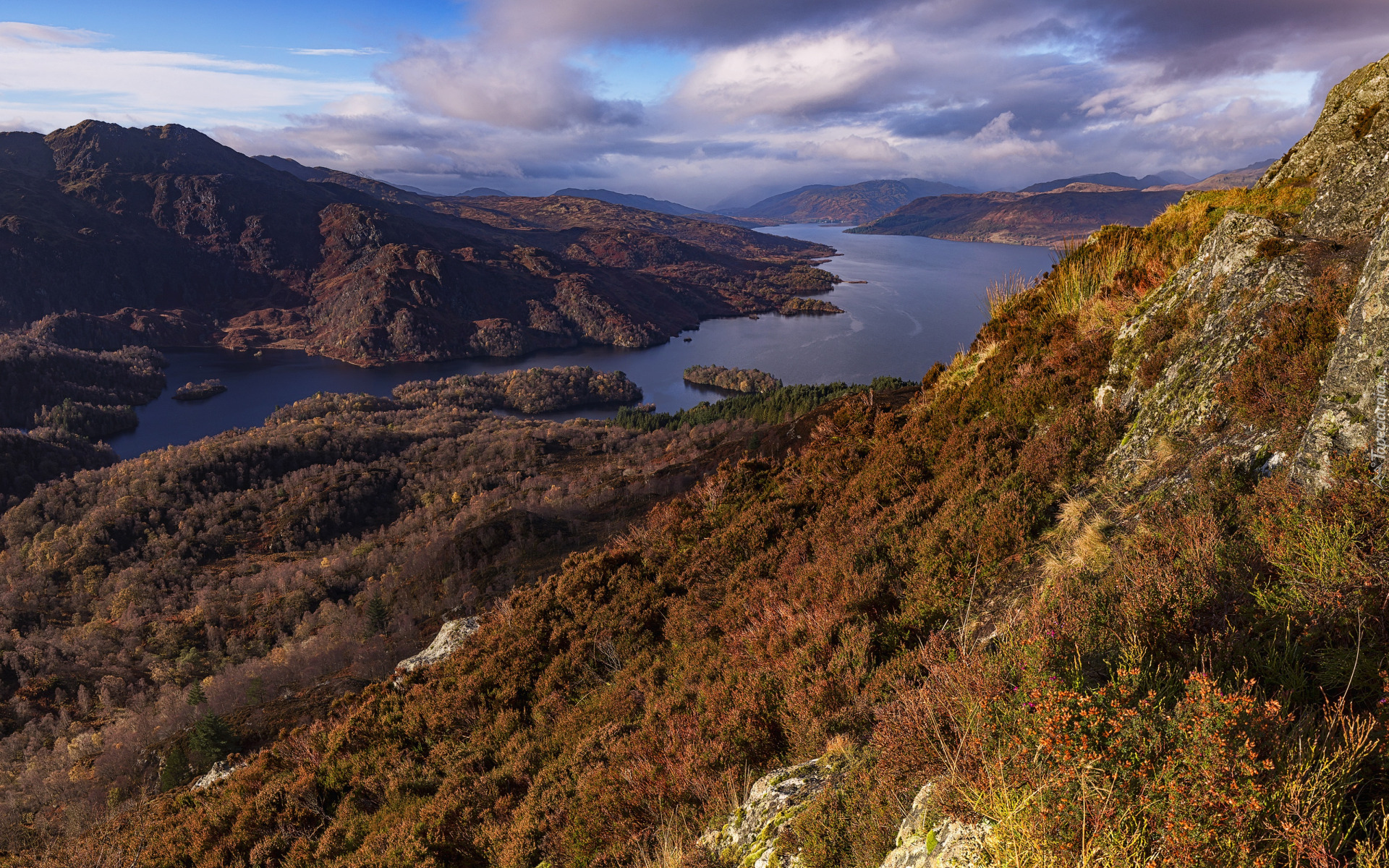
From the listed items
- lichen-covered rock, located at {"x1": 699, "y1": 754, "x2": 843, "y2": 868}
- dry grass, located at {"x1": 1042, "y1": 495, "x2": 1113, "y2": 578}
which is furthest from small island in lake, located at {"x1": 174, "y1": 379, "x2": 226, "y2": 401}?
dry grass, located at {"x1": 1042, "y1": 495, "x2": 1113, "y2": 578}

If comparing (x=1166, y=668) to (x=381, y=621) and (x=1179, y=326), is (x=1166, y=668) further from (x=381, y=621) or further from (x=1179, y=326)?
(x=381, y=621)

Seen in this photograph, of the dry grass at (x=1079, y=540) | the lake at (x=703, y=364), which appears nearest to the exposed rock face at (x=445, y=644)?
the dry grass at (x=1079, y=540)

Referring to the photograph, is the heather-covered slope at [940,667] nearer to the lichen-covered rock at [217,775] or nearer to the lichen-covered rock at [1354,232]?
the lichen-covered rock at [1354,232]

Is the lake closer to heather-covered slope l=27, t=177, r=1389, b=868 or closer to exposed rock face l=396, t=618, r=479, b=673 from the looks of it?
heather-covered slope l=27, t=177, r=1389, b=868

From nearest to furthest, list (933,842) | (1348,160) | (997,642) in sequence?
(933,842)
(997,642)
(1348,160)

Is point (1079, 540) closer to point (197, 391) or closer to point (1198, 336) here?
point (1198, 336)

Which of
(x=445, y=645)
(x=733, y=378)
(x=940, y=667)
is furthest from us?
(x=733, y=378)

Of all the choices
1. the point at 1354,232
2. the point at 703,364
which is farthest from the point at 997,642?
the point at 703,364
